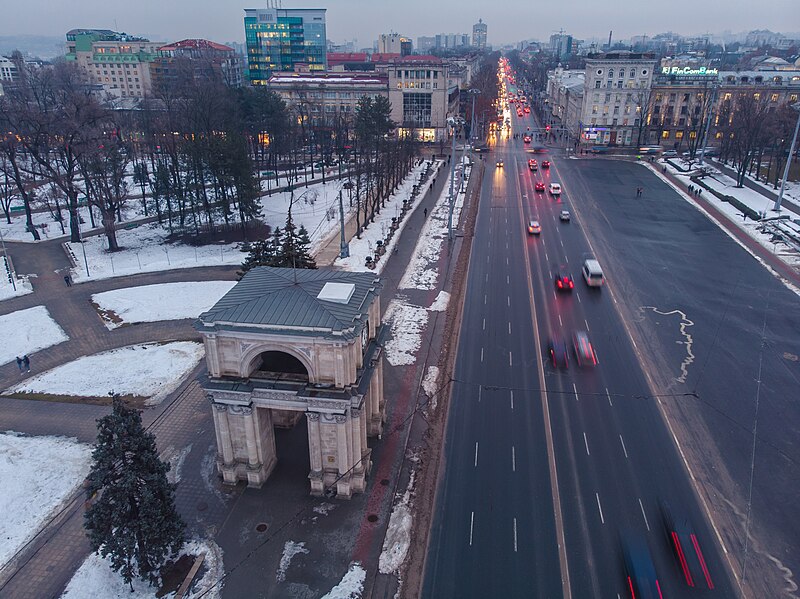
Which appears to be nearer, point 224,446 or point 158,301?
point 224,446

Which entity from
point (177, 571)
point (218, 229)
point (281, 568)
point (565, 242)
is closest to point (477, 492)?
point (281, 568)

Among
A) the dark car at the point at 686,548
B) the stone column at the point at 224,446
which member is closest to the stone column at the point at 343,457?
the stone column at the point at 224,446

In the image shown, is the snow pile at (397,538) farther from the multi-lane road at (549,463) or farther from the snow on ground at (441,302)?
the snow on ground at (441,302)

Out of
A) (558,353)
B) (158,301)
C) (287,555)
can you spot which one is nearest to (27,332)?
(158,301)

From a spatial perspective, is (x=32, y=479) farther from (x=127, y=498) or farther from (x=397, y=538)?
(x=397, y=538)

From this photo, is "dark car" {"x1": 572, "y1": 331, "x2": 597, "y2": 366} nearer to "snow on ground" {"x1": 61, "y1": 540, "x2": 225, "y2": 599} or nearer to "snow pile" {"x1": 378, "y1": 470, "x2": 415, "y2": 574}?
"snow pile" {"x1": 378, "y1": 470, "x2": 415, "y2": 574}

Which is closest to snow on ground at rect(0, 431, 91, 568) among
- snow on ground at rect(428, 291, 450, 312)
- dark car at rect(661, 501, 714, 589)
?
snow on ground at rect(428, 291, 450, 312)
